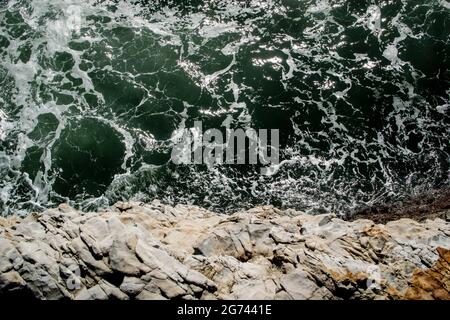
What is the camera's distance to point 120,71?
1479 inches

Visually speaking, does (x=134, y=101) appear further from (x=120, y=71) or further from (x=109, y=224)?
(x=109, y=224)

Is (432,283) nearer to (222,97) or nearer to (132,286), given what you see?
(132,286)

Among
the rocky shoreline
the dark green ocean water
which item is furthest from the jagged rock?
the dark green ocean water

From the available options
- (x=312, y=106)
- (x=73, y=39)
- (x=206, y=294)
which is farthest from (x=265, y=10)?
(x=206, y=294)
